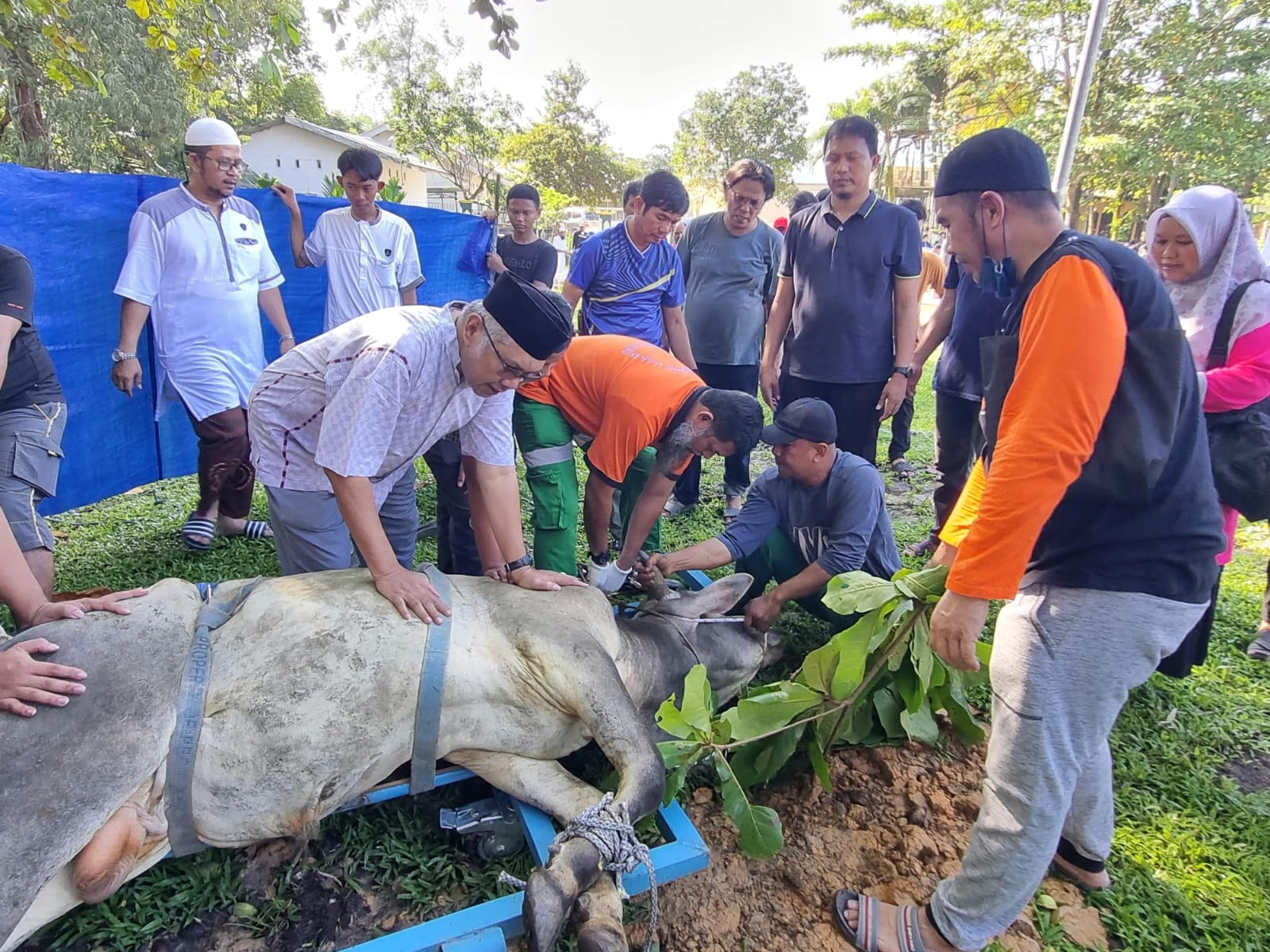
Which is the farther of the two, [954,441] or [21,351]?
[954,441]

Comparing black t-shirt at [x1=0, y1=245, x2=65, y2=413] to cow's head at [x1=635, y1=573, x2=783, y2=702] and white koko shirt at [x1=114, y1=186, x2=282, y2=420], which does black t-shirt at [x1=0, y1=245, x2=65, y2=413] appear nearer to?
white koko shirt at [x1=114, y1=186, x2=282, y2=420]

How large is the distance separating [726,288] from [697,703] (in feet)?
11.7

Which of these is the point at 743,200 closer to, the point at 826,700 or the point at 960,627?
the point at 826,700

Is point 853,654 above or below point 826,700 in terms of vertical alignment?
above

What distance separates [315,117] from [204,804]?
159 feet

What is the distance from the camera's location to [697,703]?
2.39 m

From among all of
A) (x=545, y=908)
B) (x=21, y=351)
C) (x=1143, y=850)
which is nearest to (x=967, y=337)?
(x=1143, y=850)

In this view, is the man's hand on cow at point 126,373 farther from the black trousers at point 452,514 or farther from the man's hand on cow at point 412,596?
the man's hand on cow at point 412,596

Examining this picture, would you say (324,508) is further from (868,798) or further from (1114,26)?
(1114,26)

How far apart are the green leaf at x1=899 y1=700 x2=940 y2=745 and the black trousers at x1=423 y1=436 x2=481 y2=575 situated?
6.94ft

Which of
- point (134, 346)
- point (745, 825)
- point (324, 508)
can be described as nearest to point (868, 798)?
point (745, 825)

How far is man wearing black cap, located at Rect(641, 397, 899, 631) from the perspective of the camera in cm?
333

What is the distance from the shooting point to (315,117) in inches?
1658

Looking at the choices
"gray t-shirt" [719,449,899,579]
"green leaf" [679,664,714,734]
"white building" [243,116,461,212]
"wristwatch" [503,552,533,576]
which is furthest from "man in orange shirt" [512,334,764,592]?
"white building" [243,116,461,212]
